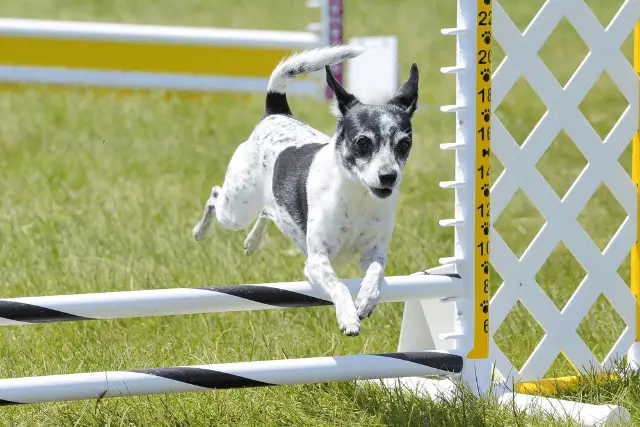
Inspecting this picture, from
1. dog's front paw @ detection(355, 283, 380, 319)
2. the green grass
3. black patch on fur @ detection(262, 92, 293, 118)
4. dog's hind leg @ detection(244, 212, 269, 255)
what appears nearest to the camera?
dog's front paw @ detection(355, 283, 380, 319)

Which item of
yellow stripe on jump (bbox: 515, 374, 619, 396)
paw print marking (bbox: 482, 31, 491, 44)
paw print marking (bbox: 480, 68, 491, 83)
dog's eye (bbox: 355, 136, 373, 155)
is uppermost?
paw print marking (bbox: 482, 31, 491, 44)

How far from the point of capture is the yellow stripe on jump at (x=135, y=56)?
33.0ft

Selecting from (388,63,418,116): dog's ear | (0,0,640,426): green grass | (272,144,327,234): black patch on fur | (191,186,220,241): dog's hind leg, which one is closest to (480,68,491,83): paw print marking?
(388,63,418,116): dog's ear

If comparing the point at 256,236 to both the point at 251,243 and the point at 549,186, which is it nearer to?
the point at 251,243

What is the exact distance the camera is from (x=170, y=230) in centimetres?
584

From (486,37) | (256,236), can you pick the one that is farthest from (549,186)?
(256,236)

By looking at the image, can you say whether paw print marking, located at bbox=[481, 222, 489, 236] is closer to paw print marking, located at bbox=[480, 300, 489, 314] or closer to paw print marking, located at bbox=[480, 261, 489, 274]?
paw print marking, located at bbox=[480, 261, 489, 274]

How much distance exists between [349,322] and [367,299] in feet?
0.45

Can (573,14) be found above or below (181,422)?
above

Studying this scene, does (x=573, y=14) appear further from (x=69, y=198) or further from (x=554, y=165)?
(x=554, y=165)

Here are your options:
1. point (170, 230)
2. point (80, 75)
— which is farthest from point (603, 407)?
point (80, 75)

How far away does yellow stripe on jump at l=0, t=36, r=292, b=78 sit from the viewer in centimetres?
1006

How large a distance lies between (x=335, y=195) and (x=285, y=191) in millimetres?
368

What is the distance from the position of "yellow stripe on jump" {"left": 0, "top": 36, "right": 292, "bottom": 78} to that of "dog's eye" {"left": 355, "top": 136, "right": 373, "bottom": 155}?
6987 mm
